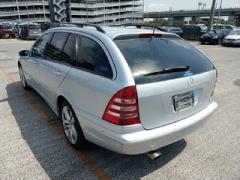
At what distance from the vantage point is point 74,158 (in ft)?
10.6

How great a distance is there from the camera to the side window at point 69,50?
3352mm

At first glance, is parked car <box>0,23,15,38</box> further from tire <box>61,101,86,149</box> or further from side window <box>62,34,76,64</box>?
tire <box>61,101,86,149</box>

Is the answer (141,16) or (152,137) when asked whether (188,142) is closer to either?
(152,137)

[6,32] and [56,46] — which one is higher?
[56,46]

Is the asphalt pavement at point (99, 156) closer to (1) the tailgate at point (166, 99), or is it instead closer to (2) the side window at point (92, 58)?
(1) the tailgate at point (166, 99)

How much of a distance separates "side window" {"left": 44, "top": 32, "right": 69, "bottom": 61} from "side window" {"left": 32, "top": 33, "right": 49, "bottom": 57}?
0.68ft

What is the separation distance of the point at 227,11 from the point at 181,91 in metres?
100

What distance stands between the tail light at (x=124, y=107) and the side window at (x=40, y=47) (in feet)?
8.32

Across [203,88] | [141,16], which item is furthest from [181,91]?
[141,16]

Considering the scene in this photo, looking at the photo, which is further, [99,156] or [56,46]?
[56,46]

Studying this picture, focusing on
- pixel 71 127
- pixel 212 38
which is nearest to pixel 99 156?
pixel 71 127

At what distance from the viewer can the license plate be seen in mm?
2740

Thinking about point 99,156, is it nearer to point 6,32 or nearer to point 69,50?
point 69,50

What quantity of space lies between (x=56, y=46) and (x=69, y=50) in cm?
61
